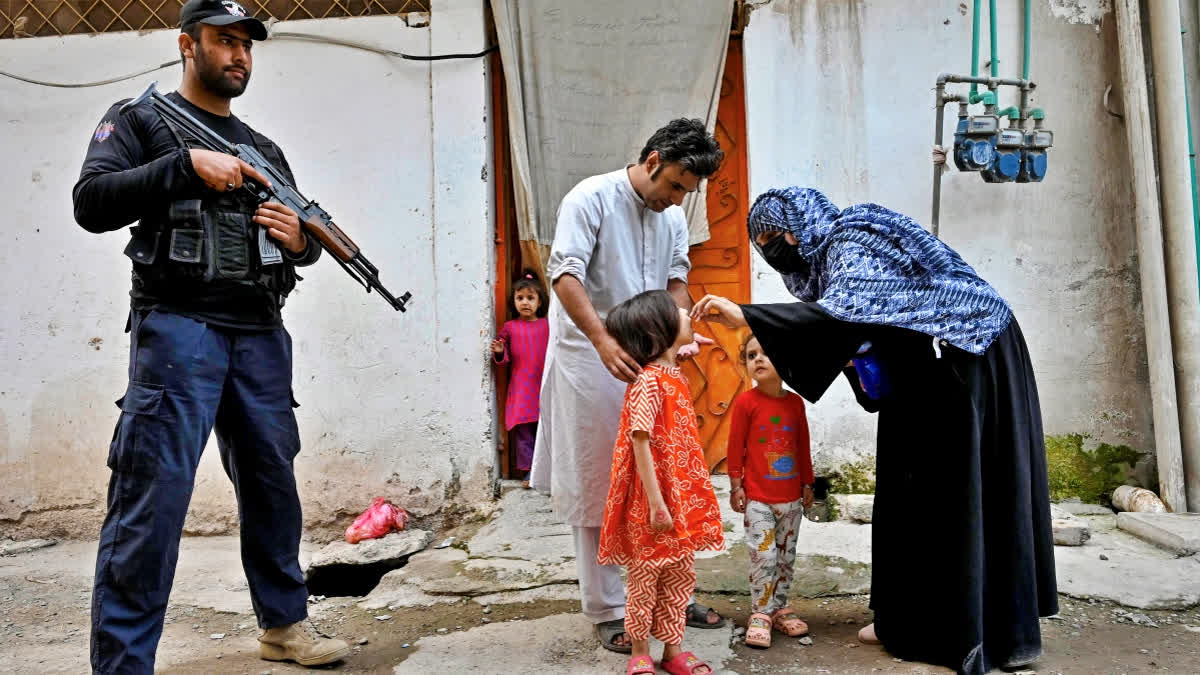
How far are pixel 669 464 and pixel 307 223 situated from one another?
133cm

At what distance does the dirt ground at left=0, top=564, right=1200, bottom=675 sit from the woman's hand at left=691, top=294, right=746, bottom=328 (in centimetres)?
107

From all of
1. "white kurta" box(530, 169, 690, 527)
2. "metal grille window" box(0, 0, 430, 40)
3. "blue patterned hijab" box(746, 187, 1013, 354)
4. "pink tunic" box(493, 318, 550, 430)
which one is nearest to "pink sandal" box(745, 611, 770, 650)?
"white kurta" box(530, 169, 690, 527)

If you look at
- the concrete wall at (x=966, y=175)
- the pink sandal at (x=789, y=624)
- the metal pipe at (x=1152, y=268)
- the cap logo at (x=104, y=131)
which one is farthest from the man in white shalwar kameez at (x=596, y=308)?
the metal pipe at (x=1152, y=268)

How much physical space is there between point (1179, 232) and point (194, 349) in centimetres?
443

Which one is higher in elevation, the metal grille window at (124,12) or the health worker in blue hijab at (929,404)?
the metal grille window at (124,12)

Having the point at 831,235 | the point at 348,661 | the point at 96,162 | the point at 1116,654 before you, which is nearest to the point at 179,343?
the point at 96,162

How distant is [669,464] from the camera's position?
108 inches

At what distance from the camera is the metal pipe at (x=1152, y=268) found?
4.57 meters

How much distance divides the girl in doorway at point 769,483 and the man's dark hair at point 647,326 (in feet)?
1.62

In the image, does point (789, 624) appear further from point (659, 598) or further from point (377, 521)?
point (377, 521)

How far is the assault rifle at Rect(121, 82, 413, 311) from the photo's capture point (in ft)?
8.79

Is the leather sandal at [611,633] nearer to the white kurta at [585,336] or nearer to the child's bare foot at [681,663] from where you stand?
the child's bare foot at [681,663]

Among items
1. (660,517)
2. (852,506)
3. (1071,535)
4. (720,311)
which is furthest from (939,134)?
(660,517)

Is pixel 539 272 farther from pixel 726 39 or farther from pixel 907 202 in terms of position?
pixel 907 202
